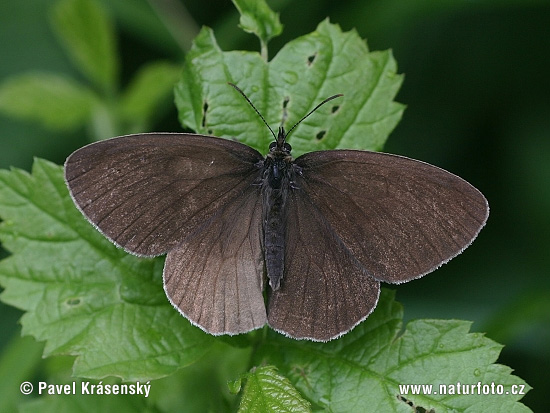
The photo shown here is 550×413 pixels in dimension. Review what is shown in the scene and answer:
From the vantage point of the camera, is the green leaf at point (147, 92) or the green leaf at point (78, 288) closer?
Answer: the green leaf at point (78, 288)

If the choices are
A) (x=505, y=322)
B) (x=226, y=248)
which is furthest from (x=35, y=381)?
(x=505, y=322)

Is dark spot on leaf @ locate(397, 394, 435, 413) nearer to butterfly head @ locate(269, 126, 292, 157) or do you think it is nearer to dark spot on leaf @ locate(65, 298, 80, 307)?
butterfly head @ locate(269, 126, 292, 157)

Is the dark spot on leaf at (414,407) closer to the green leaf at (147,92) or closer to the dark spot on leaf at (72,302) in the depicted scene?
the dark spot on leaf at (72,302)

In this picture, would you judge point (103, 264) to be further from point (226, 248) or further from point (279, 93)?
point (279, 93)

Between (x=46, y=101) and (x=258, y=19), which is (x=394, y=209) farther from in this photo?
(x=46, y=101)

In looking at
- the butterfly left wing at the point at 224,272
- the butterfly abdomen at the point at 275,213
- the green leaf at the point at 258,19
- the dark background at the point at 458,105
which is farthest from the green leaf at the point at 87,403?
the green leaf at the point at 258,19
